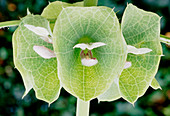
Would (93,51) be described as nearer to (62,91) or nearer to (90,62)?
(90,62)

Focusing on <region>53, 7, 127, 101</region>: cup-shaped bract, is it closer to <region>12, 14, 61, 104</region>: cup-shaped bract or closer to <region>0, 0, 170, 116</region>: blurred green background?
<region>12, 14, 61, 104</region>: cup-shaped bract

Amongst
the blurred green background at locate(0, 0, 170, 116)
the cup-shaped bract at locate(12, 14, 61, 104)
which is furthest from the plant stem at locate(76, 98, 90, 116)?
the blurred green background at locate(0, 0, 170, 116)

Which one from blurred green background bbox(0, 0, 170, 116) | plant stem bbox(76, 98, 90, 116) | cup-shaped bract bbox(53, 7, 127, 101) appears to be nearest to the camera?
cup-shaped bract bbox(53, 7, 127, 101)

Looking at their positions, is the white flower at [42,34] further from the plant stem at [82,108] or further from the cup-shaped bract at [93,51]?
the plant stem at [82,108]

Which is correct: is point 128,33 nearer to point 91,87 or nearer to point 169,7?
point 91,87

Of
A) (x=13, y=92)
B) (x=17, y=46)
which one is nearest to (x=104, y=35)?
(x=17, y=46)
